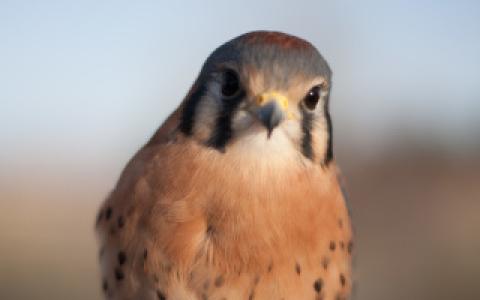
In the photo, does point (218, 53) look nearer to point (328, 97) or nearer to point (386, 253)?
point (328, 97)

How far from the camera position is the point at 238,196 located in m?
2.29

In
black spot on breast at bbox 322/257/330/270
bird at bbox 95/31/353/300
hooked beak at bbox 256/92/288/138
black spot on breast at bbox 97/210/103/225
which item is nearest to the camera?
hooked beak at bbox 256/92/288/138

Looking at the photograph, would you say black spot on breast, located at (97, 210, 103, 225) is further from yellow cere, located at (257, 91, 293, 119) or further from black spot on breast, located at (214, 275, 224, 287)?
yellow cere, located at (257, 91, 293, 119)

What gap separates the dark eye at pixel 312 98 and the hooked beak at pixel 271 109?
0.30ft

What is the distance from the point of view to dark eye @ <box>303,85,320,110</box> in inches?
88.4

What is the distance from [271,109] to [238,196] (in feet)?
1.02

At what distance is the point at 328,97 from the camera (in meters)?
2.34

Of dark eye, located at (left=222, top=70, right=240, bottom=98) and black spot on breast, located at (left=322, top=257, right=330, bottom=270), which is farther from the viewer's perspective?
black spot on breast, located at (left=322, top=257, right=330, bottom=270)

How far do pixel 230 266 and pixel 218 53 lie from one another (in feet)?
1.89

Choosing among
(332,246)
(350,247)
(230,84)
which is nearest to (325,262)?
(332,246)

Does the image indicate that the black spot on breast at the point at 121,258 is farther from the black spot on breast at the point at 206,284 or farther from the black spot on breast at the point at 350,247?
the black spot on breast at the point at 350,247

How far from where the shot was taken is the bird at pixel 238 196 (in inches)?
87.0

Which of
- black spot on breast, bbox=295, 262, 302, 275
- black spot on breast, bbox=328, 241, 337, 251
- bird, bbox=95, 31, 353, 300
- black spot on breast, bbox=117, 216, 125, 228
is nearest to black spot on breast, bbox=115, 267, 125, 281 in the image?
bird, bbox=95, 31, 353, 300

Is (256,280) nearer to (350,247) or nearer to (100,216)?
(350,247)
